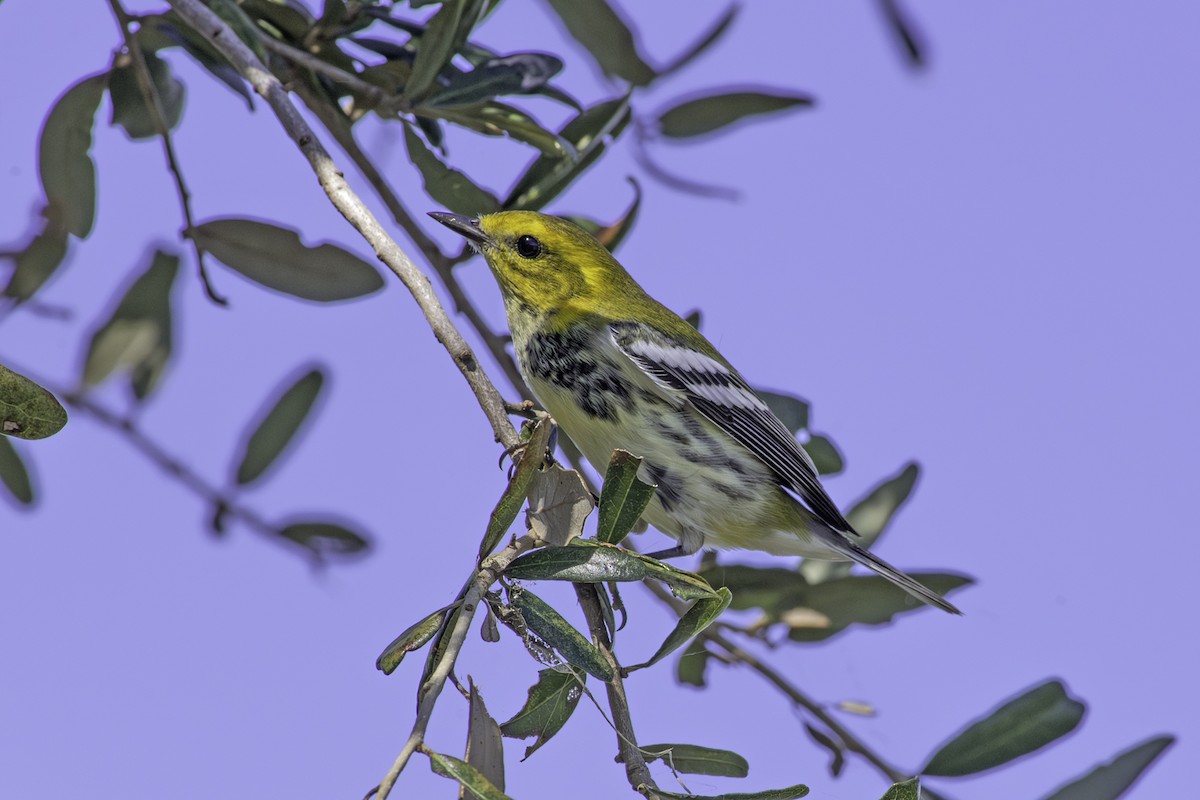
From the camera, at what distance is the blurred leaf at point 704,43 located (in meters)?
3.12

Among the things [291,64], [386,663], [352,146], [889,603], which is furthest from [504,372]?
→ [386,663]

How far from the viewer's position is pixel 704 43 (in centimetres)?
315

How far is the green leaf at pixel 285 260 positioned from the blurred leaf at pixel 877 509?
1.49 metres

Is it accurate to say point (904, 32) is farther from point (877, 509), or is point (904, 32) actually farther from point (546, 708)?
point (877, 509)

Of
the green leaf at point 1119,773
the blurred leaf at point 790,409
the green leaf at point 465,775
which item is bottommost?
the green leaf at point 465,775

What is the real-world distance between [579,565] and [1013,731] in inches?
57.3

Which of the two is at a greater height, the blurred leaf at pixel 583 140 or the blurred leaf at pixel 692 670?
the blurred leaf at pixel 583 140

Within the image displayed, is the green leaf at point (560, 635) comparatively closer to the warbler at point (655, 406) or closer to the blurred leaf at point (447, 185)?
the warbler at point (655, 406)

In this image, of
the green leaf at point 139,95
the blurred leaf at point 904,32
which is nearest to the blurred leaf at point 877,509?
the green leaf at point 139,95

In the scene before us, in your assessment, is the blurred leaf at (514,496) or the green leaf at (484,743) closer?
the green leaf at (484,743)

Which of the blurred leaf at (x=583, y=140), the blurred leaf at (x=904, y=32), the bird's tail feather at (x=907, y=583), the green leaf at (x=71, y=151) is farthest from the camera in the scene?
the bird's tail feather at (x=907, y=583)

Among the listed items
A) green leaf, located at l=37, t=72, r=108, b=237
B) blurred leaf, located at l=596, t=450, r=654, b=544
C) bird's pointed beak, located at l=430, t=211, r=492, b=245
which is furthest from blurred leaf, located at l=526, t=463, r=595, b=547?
green leaf, located at l=37, t=72, r=108, b=237

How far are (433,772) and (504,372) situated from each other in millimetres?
1704

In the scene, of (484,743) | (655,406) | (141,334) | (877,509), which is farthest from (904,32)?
(141,334)
